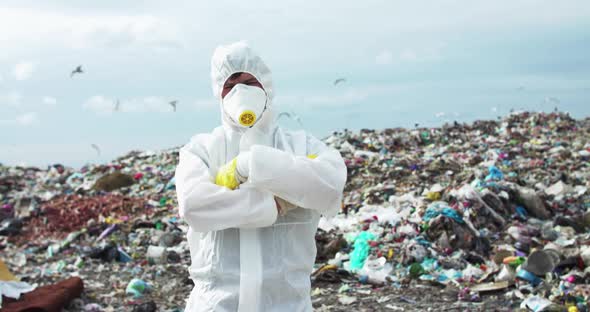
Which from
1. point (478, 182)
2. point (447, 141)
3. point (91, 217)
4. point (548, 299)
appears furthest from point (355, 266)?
point (447, 141)

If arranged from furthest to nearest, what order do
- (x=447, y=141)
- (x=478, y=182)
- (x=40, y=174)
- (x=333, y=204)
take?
1. (x=40, y=174)
2. (x=447, y=141)
3. (x=478, y=182)
4. (x=333, y=204)

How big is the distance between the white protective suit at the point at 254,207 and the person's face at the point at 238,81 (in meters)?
0.02

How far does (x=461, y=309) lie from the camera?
454 cm

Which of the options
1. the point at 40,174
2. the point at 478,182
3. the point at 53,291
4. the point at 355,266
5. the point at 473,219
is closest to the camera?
the point at 53,291

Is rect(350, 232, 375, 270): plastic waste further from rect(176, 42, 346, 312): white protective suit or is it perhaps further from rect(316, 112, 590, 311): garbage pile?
rect(176, 42, 346, 312): white protective suit

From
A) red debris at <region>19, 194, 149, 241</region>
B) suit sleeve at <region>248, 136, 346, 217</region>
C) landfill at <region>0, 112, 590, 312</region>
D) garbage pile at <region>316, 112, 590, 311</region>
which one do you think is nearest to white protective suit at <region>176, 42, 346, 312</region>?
suit sleeve at <region>248, 136, 346, 217</region>

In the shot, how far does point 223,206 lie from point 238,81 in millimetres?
486

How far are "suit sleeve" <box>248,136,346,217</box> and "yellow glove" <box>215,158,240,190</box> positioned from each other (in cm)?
9

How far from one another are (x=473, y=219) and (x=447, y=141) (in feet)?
20.6

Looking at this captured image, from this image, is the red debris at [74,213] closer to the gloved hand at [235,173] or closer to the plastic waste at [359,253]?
the plastic waste at [359,253]

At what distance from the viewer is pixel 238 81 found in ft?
6.92

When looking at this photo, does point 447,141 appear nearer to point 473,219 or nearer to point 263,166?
point 473,219

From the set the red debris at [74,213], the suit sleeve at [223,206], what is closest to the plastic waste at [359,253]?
the suit sleeve at [223,206]

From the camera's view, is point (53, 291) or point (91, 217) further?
point (91, 217)
